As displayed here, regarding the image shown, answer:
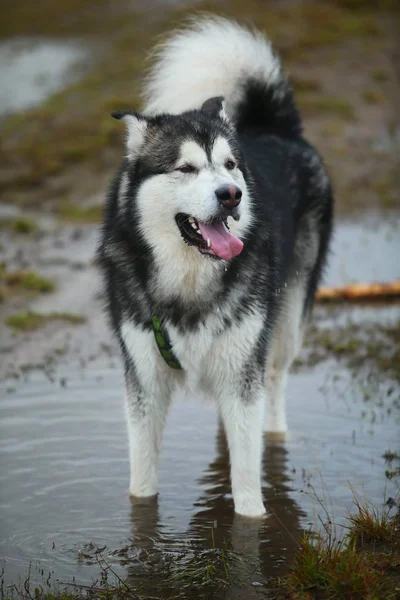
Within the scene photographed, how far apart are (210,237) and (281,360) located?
196 cm

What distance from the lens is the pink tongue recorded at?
11.5 ft

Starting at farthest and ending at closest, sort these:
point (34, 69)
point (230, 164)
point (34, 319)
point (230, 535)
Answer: point (34, 69) < point (34, 319) < point (230, 535) < point (230, 164)

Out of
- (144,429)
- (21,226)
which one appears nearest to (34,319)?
(144,429)

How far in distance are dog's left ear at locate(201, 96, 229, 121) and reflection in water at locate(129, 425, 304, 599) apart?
6.48 ft

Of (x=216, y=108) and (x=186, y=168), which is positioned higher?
Answer: (x=216, y=108)

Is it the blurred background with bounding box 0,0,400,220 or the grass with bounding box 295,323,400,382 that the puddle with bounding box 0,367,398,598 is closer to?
the grass with bounding box 295,323,400,382

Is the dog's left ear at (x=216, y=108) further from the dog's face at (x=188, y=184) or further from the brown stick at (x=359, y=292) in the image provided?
the brown stick at (x=359, y=292)

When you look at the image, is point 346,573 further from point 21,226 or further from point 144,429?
point 21,226

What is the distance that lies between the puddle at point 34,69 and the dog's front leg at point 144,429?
15.7 m

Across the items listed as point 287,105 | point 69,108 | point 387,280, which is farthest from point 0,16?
point 287,105

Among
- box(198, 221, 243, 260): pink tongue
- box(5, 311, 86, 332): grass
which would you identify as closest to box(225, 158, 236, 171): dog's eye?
box(198, 221, 243, 260): pink tongue

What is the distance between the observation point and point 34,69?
876 inches

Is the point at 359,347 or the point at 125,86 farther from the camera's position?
the point at 125,86

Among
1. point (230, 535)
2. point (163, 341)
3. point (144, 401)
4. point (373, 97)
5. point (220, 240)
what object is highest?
point (220, 240)
